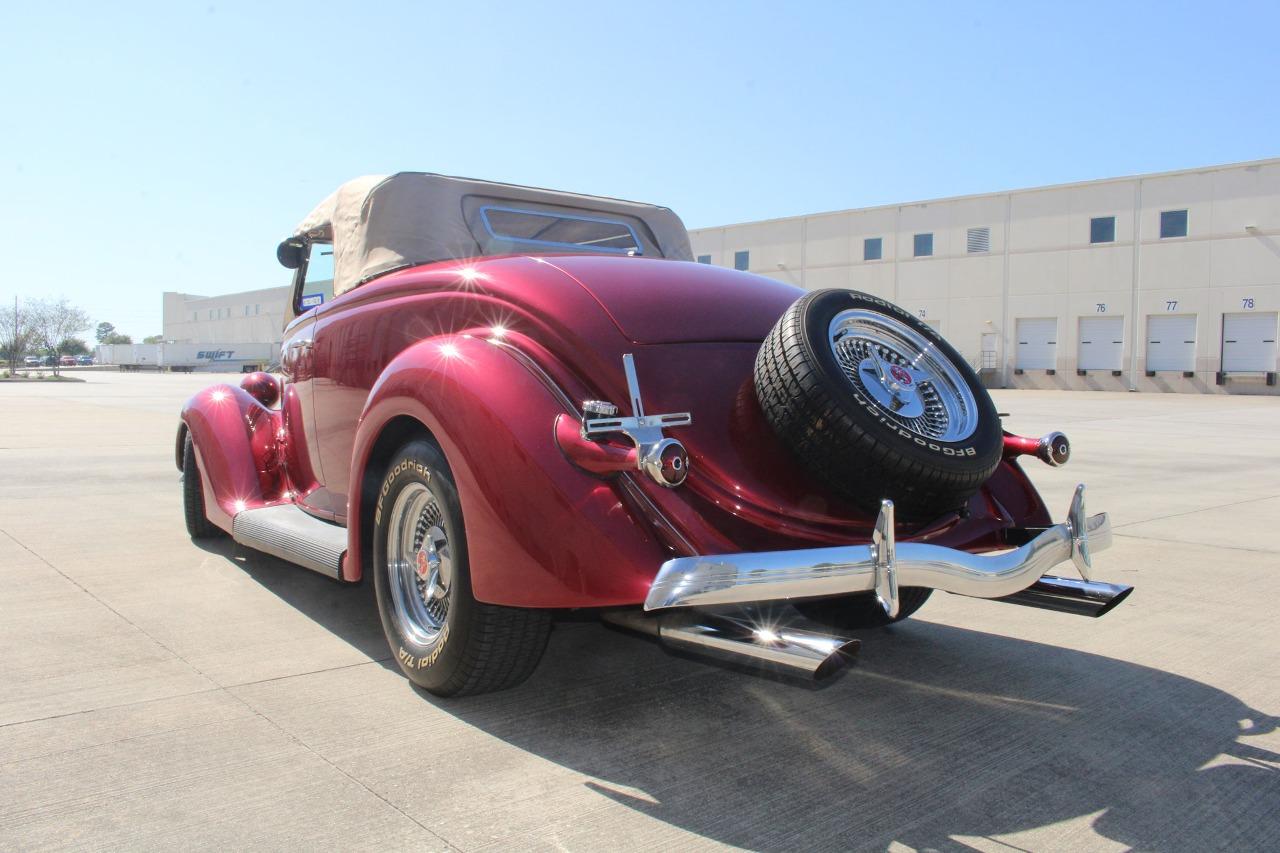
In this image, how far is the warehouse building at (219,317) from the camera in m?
80.1

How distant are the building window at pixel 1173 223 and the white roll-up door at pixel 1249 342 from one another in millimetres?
3461

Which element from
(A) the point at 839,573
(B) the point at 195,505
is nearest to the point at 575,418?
(A) the point at 839,573

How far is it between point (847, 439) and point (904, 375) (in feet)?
1.78

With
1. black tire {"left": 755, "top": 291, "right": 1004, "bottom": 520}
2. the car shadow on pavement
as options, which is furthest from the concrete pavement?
black tire {"left": 755, "top": 291, "right": 1004, "bottom": 520}

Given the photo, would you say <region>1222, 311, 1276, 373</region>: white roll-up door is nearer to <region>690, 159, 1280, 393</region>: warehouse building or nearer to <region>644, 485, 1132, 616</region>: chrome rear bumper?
<region>690, 159, 1280, 393</region>: warehouse building

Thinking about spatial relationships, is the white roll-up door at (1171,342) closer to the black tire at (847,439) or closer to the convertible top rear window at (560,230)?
the convertible top rear window at (560,230)

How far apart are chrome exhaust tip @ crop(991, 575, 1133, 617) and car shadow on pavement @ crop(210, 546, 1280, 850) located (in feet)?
1.15

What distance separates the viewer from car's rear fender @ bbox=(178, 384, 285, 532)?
185 inches

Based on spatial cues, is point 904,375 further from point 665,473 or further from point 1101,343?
point 1101,343

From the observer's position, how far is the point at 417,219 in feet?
14.2

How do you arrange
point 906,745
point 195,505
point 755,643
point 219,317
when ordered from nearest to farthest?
point 755,643
point 906,745
point 195,505
point 219,317

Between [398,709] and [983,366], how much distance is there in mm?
40546

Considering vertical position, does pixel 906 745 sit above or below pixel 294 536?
below

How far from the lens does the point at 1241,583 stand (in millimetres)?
5027
